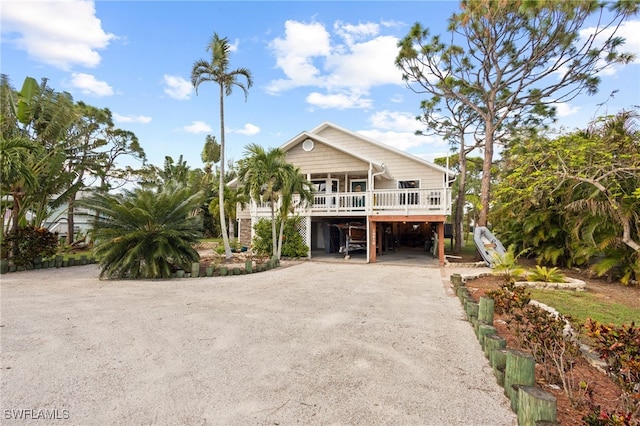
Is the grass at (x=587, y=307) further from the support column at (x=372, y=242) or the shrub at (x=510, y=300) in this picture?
the support column at (x=372, y=242)

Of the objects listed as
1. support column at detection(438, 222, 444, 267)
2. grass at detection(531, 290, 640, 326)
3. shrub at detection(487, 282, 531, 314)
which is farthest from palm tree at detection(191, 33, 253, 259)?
grass at detection(531, 290, 640, 326)

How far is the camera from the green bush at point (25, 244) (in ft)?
32.1

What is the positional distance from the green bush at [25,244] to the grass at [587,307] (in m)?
14.7

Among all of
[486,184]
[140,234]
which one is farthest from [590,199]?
[140,234]

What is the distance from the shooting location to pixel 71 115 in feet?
39.5

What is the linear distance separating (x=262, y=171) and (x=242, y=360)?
27.2 feet

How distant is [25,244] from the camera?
9891 mm

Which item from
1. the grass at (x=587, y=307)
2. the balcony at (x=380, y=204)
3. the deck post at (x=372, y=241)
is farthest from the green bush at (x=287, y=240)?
the grass at (x=587, y=307)

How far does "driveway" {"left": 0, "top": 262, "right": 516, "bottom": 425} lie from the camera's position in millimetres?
2533

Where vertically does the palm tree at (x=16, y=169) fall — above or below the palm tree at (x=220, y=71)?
below

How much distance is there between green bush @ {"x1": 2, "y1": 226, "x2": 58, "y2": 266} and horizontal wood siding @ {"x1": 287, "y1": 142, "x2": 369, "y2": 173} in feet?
32.9

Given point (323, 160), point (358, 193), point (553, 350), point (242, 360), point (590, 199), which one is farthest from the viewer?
point (323, 160)

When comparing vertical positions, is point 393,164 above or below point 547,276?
above

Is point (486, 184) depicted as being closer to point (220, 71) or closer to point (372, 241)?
point (372, 241)
